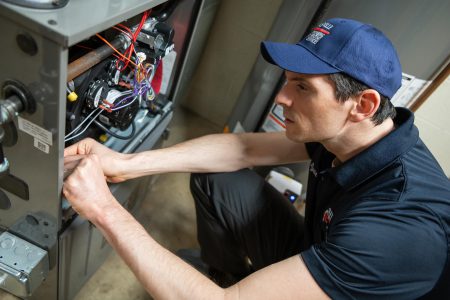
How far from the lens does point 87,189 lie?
0.67 m

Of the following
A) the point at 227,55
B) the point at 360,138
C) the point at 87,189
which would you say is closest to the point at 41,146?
the point at 87,189

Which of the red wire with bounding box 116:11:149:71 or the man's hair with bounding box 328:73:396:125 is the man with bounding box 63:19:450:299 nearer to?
the man's hair with bounding box 328:73:396:125

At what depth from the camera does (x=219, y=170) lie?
1089 millimetres

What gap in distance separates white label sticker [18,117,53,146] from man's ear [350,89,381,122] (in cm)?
61

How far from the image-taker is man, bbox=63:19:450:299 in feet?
2.07

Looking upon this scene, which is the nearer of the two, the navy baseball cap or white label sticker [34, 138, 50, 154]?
white label sticker [34, 138, 50, 154]

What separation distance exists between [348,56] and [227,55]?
106 centimetres

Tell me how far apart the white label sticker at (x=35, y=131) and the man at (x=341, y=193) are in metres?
0.12

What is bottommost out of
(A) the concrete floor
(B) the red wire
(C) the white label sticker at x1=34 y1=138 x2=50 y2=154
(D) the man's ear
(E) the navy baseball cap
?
(A) the concrete floor

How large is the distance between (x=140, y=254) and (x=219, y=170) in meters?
0.47

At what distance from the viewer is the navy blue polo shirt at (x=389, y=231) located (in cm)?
62

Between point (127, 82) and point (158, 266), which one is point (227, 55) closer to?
point (127, 82)

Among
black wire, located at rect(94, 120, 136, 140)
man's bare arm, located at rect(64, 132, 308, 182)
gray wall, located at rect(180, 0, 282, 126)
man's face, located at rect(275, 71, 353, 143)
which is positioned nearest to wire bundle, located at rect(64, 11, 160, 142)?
black wire, located at rect(94, 120, 136, 140)

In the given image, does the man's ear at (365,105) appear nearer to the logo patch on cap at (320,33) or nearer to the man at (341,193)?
the man at (341,193)
